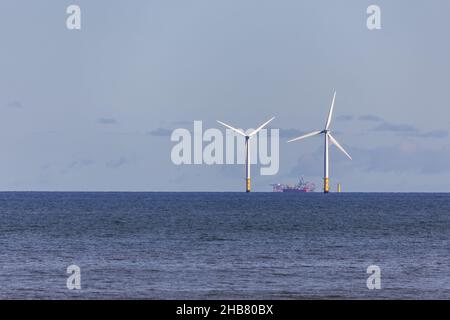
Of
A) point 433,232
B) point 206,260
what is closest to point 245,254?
point 206,260

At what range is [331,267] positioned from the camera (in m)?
71.2

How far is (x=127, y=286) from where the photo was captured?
58812 mm

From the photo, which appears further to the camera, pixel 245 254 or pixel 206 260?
pixel 245 254

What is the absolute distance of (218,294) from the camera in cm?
5569

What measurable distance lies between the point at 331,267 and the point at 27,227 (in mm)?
66725
